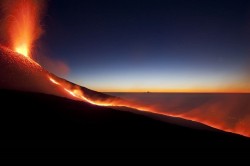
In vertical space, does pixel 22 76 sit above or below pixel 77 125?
above

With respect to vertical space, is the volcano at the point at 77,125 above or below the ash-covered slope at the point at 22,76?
below

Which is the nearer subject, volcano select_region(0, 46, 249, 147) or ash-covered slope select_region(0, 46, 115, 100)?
volcano select_region(0, 46, 249, 147)

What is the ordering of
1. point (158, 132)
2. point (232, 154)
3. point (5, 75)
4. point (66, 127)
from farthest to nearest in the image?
point (5, 75), point (158, 132), point (66, 127), point (232, 154)

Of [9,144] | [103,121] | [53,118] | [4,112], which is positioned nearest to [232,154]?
[103,121]

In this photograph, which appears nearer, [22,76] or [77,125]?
[77,125]

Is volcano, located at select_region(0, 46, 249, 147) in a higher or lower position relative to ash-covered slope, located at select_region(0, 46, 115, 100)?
lower

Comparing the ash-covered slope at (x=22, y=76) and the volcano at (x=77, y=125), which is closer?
the volcano at (x=77, y=125)

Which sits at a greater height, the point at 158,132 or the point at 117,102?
the point at 117,102

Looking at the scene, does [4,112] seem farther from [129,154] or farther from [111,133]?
[129,154]
